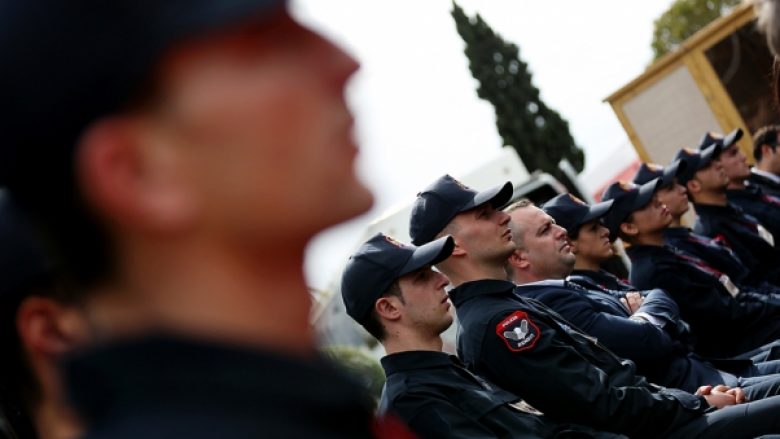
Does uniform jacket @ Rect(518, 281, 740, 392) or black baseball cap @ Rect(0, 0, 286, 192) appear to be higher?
black baseball cap @ Rect(0, 0, 286, 192)

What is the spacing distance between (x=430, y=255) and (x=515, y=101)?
2555 cm

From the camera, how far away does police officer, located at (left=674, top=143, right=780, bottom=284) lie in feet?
20.1

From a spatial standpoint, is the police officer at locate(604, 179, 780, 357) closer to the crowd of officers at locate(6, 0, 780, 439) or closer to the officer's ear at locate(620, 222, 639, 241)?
the officer's ear at locate(620, 222, 639, 241)

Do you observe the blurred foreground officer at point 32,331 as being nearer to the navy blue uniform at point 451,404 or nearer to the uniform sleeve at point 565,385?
the navy blue uniform at point 451,404

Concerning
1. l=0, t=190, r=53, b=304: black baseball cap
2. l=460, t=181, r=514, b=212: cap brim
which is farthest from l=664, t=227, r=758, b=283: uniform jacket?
l=0, t=190, r=53, b=304: black baseball cap

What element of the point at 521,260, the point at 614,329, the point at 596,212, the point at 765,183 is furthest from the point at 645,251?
the point at 765,183

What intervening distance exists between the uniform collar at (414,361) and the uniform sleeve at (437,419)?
217 mm

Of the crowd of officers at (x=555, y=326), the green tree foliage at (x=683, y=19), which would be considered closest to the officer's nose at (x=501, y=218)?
the crowd of officers at (x=555, y=326)

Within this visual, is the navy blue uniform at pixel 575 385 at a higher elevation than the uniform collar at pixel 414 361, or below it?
below

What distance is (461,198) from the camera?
3.76 m

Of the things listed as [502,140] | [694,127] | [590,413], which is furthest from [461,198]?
[502,140]

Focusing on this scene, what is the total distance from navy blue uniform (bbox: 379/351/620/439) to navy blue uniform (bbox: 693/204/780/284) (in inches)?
139

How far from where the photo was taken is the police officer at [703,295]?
4852 mm

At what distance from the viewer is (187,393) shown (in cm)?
65
